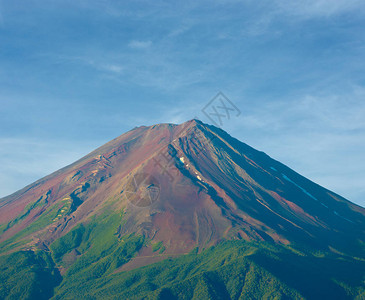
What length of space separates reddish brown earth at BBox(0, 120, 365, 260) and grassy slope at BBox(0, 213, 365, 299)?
26.7ft

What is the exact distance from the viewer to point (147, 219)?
14312 cm

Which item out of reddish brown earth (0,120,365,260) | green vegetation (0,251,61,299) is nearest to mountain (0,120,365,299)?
green vegetation (0,251,61,299)

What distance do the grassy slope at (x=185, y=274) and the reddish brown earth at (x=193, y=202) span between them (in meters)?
8.14

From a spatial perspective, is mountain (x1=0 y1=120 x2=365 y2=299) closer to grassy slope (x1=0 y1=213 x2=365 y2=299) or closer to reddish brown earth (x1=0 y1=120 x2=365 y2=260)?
grassy slope (x1=0 y1=213 x2=365 y2=299)

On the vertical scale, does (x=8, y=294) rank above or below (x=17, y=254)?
below

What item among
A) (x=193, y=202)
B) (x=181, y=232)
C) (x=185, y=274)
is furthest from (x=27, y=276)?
(x=193, y=202)

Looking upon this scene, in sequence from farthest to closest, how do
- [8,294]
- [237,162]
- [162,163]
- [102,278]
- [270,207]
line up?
[237,162], [162,163], [270,207], [102,278], [8,294]

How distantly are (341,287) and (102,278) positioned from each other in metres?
Answer: 71.6

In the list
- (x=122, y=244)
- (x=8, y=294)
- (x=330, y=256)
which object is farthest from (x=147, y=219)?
(x=330, y=256)

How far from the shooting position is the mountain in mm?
108438

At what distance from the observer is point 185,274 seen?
11394 centimetres

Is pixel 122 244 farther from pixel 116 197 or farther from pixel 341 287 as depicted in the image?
pixel 341 287

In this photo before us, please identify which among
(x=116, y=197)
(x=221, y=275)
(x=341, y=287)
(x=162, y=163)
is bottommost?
(x=341, y=287)

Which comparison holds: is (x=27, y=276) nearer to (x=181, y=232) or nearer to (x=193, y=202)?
(x=181, y=232)
